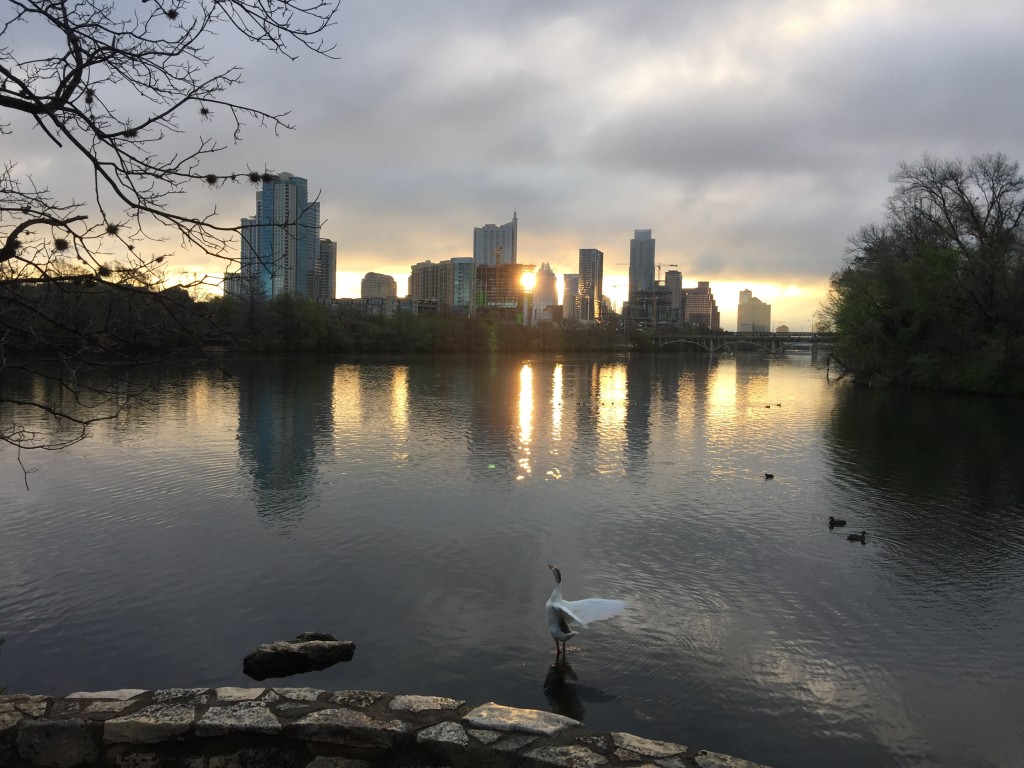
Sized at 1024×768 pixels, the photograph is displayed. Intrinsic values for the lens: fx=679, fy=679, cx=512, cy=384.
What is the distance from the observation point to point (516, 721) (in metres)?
5.43

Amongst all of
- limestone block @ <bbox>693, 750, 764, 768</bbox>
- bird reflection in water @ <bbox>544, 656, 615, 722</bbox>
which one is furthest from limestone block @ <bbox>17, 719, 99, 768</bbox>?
bird reflection in water @ <bbox>544, 656, 615, 722</bbox>

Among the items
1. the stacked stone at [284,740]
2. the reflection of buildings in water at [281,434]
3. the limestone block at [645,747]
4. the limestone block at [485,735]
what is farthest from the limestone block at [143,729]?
the reflection of buildings in water at [281,434]

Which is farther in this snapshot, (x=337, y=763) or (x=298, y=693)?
(x=298, y=693)

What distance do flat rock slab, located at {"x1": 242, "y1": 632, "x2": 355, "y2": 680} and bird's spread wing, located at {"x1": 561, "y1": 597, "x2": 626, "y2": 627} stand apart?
3.17 meters

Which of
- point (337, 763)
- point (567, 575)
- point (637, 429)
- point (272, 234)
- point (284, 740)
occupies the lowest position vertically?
point (567, 575)

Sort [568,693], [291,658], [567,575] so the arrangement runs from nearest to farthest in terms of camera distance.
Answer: [568,693] → [291,658] → [567,575]

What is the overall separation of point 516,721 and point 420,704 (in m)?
0.84

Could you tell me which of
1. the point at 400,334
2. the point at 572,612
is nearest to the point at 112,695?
the point at 572,612

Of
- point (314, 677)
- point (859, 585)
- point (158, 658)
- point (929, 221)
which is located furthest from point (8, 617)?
point (929, 221)

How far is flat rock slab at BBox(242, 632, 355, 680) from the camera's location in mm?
8977

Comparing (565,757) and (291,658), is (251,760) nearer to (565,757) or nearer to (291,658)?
(565,757)

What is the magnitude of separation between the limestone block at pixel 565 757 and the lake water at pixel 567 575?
3.28 metres

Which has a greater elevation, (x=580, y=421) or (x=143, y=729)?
(x=143, y=729)

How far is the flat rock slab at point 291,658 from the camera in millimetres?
8977
